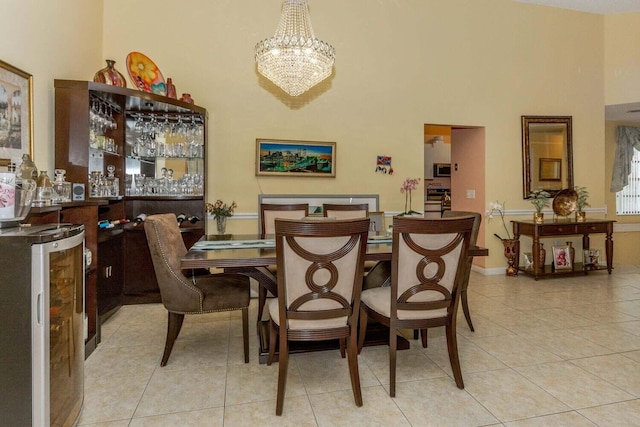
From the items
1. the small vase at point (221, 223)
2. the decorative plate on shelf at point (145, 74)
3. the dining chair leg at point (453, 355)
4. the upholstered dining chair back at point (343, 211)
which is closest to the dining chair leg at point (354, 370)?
the dining chair leg at point (453, 355)

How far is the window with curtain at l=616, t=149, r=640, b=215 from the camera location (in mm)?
6668

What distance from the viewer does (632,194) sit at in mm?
6723

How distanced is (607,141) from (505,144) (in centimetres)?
278

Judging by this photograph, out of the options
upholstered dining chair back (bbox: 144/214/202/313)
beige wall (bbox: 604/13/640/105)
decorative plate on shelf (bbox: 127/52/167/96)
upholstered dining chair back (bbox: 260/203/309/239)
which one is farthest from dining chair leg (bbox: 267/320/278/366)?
beige wall (bbox: 604/13/640/105)

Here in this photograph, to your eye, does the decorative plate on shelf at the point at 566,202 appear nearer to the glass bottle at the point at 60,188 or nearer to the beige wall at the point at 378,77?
the beige wall at the point at 378,77

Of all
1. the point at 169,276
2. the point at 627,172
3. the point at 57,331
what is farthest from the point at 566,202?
the point at 57,331

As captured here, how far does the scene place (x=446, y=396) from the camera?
2.13 meters

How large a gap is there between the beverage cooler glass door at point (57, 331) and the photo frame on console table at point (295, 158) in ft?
9.37

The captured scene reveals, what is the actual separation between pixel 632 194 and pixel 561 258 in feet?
9.85

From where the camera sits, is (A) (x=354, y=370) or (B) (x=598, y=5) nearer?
(A) (x=354, y=370)

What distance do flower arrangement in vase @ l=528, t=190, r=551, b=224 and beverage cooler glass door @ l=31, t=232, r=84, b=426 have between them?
524 centimetres

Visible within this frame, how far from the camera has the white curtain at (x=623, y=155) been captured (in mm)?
6535

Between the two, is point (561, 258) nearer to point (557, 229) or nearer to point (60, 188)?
point (557, 229)

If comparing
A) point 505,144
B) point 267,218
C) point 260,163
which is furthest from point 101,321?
point 505,144
